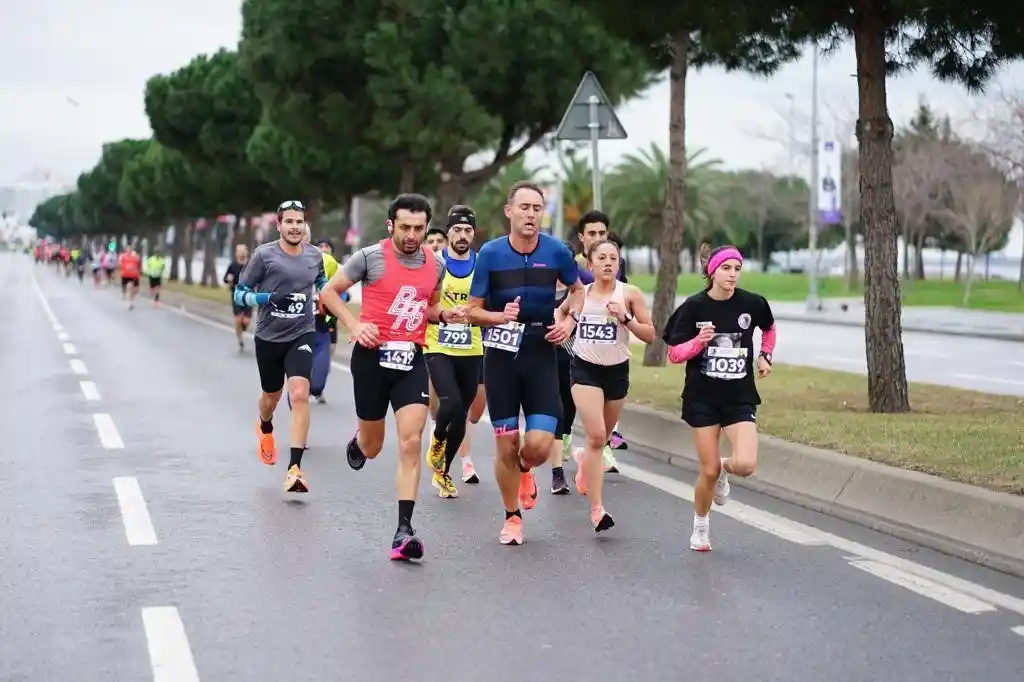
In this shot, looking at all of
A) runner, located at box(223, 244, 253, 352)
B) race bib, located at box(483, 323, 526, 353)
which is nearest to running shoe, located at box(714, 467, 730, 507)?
race bib, located at box(483, 323, 526, 353)

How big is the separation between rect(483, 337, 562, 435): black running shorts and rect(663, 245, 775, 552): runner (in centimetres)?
67

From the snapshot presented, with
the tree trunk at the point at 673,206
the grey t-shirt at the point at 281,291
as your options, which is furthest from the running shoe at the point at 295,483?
the tree trunk at the point at 673,206

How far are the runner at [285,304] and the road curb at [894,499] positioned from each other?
2893 millimetres

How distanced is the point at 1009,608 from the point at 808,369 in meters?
12.8

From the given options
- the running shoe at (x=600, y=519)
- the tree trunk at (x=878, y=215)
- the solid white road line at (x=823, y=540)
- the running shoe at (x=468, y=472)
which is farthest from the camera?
the tree trunk at (x=878, y=215)

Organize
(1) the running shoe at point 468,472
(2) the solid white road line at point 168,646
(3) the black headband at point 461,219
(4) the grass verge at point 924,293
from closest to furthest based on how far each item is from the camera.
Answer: (2) the solid white road line at point 168,646, (3) the black headband at point 461,219, (1) the running shoe at point 468,472, (4) the grass verge at point 924,293

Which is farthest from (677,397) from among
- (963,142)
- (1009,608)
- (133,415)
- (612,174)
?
(612,174)

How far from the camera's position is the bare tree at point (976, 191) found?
50.4 metres

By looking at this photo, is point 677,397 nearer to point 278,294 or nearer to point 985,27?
point 985,27

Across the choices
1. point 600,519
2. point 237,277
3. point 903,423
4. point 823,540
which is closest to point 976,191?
point 237,277

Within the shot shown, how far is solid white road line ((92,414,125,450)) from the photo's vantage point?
1280 cm

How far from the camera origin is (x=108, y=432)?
13.7m

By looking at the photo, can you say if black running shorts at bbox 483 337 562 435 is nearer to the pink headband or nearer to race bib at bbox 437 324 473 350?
the pink headband

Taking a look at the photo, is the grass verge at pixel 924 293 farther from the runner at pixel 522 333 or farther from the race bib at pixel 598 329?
the runner at pixel 522 333
